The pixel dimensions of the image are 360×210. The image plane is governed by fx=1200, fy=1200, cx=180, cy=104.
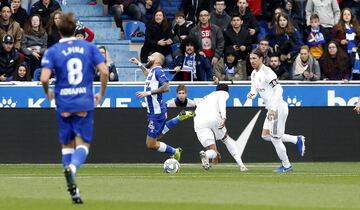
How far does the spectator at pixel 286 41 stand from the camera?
2772cm

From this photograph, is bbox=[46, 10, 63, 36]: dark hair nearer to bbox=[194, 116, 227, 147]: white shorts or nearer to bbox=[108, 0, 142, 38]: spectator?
bbox=[108, 0, 142, 38]: spectator

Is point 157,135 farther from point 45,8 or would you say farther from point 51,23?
point 45,8

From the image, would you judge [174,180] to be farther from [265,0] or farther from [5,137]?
[265,0]

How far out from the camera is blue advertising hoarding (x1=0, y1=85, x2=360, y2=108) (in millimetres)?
25484

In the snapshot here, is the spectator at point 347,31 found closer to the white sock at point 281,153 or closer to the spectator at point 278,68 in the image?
the spectator at point 278,68

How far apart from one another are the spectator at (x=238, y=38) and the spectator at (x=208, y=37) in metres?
0.26

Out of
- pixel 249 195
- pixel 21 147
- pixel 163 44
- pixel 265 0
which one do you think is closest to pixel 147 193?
pixel 249 195

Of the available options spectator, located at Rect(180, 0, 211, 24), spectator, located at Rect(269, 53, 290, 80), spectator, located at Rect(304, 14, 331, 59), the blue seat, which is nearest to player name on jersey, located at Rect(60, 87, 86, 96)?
spectator, located at Rect(269, 53, 290, 80)

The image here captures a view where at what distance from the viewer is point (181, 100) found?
25.4 m

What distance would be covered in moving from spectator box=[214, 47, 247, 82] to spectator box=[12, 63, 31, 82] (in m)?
4.20

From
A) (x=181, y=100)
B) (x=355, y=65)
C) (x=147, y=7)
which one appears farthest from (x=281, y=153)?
(x=147, y=7)

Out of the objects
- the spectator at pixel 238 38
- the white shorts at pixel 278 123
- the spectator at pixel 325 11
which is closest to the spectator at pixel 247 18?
the spectator at pixel 238 38

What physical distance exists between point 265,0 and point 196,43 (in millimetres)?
3614

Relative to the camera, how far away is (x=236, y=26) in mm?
27797
